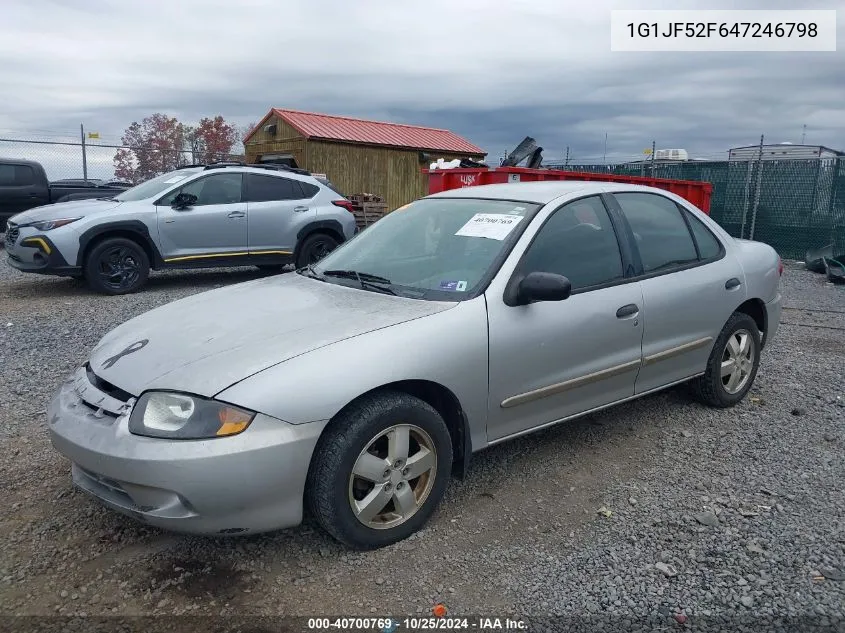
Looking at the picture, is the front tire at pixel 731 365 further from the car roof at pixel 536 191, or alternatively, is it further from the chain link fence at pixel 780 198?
the chain link fence at pixel 780 198

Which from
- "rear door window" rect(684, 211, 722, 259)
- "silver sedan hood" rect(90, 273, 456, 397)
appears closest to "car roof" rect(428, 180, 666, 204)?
"rear door window" rect(684, 211, 722, 259)

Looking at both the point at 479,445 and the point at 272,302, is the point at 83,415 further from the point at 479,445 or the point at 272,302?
the point at 479,445

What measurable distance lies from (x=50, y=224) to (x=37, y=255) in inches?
15.8

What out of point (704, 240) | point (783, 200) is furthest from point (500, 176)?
point (783, 200)

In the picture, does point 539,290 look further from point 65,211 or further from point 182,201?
point 65,211

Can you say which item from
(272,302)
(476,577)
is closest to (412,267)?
(272,302)

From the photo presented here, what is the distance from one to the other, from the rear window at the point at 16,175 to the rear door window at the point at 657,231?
13349mm

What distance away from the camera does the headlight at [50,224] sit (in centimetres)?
813

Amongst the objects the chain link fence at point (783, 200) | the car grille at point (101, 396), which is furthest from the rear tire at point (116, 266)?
the chain link fence at point (783, 200)

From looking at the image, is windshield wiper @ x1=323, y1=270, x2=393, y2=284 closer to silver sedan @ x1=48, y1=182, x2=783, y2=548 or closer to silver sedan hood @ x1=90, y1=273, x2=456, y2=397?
silver sedan @ x1=48, y1=182, x2=783, y2=548

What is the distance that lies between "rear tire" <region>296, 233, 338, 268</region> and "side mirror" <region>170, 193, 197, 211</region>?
166 cm

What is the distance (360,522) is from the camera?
285 centimetres

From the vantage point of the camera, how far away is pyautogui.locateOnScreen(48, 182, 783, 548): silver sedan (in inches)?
102

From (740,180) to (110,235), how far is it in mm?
13004
